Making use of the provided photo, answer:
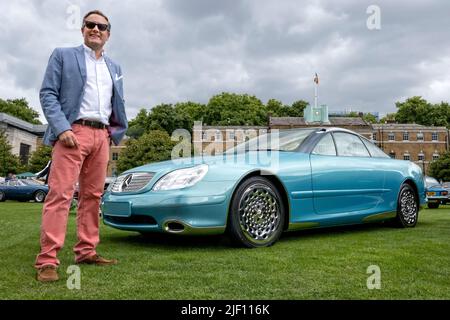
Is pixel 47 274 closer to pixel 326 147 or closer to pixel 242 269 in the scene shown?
pixel 242 269

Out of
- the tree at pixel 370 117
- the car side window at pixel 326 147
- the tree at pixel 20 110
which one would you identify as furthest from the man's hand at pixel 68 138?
the tree at pixel 370 117

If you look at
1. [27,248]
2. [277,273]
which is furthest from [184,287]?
[27,248]

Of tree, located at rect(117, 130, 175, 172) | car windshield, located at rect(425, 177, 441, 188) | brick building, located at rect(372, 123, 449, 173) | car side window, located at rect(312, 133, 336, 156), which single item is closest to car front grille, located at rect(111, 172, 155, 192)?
car side window, located at rect(312, 133, 336, 156)

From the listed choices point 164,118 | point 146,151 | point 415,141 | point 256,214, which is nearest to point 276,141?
point 256,214

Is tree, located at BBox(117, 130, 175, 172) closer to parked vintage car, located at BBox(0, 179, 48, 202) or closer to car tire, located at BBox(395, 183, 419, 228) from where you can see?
parked vintage car, located at BBox(0, 179, 48, 202)

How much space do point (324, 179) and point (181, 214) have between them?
1713 millimetres

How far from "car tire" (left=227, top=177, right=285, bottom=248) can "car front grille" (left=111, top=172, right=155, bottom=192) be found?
32.2 inches

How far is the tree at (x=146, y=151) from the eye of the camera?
172ft

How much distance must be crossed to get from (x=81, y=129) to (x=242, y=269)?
5.11 feet

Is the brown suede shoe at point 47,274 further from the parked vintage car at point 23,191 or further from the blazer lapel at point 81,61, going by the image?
the parked vintage car at point 23,191

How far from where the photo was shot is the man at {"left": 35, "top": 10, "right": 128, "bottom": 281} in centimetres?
309

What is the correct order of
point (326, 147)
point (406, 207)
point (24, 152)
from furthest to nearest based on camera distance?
1. point (24, 152)
2. point (406, 207)
3. point (326, 147)

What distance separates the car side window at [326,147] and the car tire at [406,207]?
4.73ft

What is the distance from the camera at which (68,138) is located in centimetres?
311
